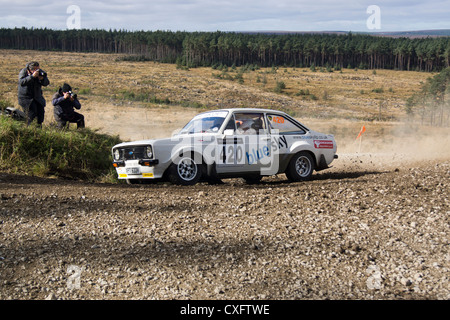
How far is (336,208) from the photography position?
23.1ft

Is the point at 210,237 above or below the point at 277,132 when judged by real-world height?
below

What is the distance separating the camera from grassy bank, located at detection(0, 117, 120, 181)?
9.97 m

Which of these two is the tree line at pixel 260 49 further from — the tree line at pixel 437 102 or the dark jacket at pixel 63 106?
the dark jacket at pixel 63 106

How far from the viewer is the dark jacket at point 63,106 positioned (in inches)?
467

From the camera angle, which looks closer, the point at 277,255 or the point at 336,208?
the point at 277,255

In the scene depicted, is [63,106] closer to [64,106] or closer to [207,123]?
[64,106]

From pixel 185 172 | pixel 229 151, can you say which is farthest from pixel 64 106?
→ pixel 229 151

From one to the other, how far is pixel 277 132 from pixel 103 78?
60178 millimetres

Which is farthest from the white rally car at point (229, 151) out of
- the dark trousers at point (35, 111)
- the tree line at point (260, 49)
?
the tree line at point (260, 49)

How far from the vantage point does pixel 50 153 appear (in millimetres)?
10133

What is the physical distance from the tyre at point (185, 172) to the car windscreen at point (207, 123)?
841 mm

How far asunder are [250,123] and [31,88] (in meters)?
5.65
